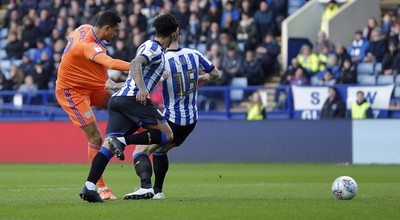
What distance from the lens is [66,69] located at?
12023 millimetres

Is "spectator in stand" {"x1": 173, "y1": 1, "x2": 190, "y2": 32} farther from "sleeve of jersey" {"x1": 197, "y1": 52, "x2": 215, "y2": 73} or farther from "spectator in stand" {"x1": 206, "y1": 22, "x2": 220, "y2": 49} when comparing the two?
"sleeve of jersey" {"x1": 197, "y1": 52, "x2": 215, "y2": 73}

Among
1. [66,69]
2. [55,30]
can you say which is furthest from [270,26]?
[66,69]

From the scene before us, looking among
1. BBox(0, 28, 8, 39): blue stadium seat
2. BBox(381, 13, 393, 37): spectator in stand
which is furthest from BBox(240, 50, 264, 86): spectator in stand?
BBox(0, 28, 8, 39): blue stadium seat

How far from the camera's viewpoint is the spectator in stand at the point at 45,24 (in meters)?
30.3

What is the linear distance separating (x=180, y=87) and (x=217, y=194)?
1.66 m

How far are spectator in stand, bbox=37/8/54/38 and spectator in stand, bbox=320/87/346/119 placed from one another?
11130mm

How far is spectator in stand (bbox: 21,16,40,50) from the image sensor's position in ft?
98.3

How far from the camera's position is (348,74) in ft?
76.2

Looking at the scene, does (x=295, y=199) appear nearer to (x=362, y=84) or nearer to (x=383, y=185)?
(x=383, y=185)

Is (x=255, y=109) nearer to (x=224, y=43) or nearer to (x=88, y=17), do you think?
(x=224, y=43)

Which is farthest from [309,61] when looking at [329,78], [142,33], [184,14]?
[142,33]

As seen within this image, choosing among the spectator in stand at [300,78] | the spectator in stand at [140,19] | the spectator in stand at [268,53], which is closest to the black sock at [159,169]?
the spectator in stand at [300,78]

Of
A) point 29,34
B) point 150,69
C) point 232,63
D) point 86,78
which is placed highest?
point 29,34

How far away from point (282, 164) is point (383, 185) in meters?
8.26
